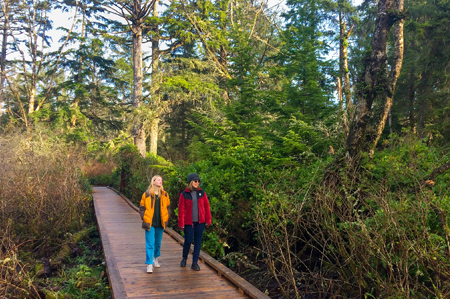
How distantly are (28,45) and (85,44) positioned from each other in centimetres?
528

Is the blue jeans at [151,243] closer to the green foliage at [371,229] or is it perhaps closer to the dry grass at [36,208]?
the green foliage at [371,229]

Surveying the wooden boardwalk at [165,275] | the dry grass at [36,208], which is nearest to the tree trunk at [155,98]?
the dry grass at [36,208]

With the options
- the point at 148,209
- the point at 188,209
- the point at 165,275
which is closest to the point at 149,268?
the point at 165,275

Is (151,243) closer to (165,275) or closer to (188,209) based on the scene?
(165,275)

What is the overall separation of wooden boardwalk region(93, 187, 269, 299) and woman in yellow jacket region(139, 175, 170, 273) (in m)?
0.29

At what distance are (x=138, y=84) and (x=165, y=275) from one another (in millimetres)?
17815

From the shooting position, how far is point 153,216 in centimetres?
626

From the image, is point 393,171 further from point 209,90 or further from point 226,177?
point 209,90

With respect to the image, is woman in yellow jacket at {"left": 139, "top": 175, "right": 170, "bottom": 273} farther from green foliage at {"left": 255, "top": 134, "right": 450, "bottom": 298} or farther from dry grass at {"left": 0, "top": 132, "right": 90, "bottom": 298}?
dry grass at {"left": 0, "top": 132, "right": 90, "bottom": 298}

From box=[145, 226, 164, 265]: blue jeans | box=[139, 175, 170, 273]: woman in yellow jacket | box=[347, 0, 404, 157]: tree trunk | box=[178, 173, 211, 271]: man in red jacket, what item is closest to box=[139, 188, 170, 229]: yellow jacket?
box=[139, 175, 170, 273]: woman in yellow jacket

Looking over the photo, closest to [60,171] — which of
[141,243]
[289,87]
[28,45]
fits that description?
[141,243]

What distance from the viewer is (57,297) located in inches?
229

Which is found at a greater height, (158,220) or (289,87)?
(289,87)

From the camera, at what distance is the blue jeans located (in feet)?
20.0
